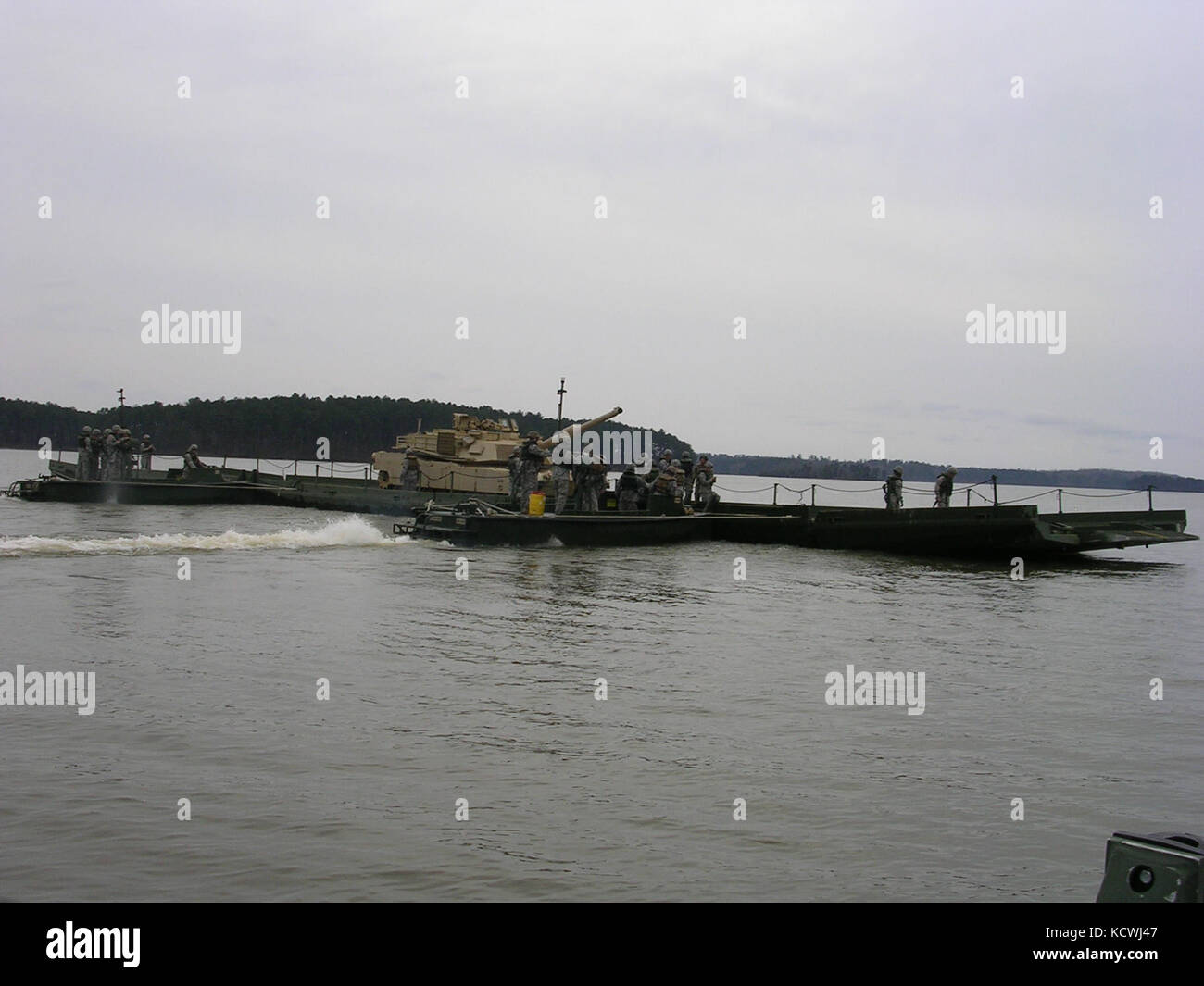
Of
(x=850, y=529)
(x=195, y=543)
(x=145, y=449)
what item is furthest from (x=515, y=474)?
(x=145, y=449)

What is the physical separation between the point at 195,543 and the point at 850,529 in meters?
18.4

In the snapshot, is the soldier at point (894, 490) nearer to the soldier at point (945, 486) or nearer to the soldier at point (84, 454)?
the soldier at point (945, 486)

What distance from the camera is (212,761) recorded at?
29.3 ft

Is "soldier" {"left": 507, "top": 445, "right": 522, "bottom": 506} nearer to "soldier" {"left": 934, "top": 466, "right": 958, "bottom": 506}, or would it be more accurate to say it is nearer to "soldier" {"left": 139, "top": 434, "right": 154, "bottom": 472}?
"soldier" {"left": 934, "top": 466, "right": 958, "bottom": 506}

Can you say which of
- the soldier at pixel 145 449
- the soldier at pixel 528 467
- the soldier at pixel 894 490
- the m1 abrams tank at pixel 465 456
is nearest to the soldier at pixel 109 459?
the soldier at pixel 145 449

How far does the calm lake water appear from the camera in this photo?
6.95m

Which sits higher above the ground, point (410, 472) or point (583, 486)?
point (410, 472)

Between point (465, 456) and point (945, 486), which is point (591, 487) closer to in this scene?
point (945, 486)

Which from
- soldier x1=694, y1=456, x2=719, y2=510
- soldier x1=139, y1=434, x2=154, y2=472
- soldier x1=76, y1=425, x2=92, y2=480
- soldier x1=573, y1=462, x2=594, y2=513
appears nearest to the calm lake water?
soldier x1=573, y1=462, x2=594, y2=513

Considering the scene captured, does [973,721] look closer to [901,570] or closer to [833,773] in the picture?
[833,773]

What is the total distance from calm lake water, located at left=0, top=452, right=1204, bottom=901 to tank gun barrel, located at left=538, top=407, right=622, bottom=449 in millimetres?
11955

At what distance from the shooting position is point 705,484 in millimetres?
35719

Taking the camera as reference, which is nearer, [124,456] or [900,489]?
[900,489]

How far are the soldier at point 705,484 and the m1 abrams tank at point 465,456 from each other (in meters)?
10.0
